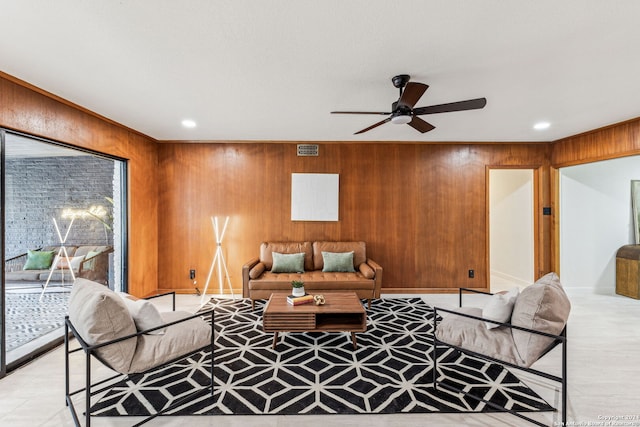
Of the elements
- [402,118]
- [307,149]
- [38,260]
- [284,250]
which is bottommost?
[284,250]

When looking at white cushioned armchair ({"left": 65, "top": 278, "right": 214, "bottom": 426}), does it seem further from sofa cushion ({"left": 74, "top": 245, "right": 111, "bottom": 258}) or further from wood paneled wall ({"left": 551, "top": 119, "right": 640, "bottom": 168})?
wood paneled wall ({"left": 551, "top": 119, "right": 640, "bottom": 168})

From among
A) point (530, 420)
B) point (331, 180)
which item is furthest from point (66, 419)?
point (331, 180)

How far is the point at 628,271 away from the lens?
4.41 m

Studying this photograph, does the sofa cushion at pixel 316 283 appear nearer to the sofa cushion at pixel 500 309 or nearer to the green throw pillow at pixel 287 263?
the green throw pillow at pixel 287 263

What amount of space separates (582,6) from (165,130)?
14.9 ft

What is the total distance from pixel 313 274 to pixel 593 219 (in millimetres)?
4913

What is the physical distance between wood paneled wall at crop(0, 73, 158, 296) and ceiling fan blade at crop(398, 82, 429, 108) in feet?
11.1

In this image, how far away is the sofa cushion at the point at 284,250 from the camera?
174 inches

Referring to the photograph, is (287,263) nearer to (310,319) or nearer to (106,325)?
(310,319)

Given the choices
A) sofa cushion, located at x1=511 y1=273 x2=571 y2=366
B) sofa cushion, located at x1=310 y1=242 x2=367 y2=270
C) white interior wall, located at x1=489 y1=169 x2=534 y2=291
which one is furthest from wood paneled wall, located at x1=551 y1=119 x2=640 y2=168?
sofa cushion, located at x1=310 y1=242 x2=367 y2=270

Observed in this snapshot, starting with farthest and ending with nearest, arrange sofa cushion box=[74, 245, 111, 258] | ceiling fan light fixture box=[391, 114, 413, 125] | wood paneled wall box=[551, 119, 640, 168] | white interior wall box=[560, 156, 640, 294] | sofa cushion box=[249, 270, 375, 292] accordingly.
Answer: white interior wall box=[560, 156, 640, 294] < sofa cushion box=[249, 270, 375, 292] < wood paneled wall box=[551, 119, 640, 168] < sofa cushion box=[74, 245, 111, 258] < ceiling fan light fixture box=[391, 114, 413, 125]

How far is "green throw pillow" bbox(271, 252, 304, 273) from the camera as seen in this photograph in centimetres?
422

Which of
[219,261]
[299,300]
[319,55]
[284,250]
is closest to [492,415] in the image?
[299,300]

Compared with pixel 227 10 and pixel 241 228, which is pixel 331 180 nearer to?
pixel 241 228
